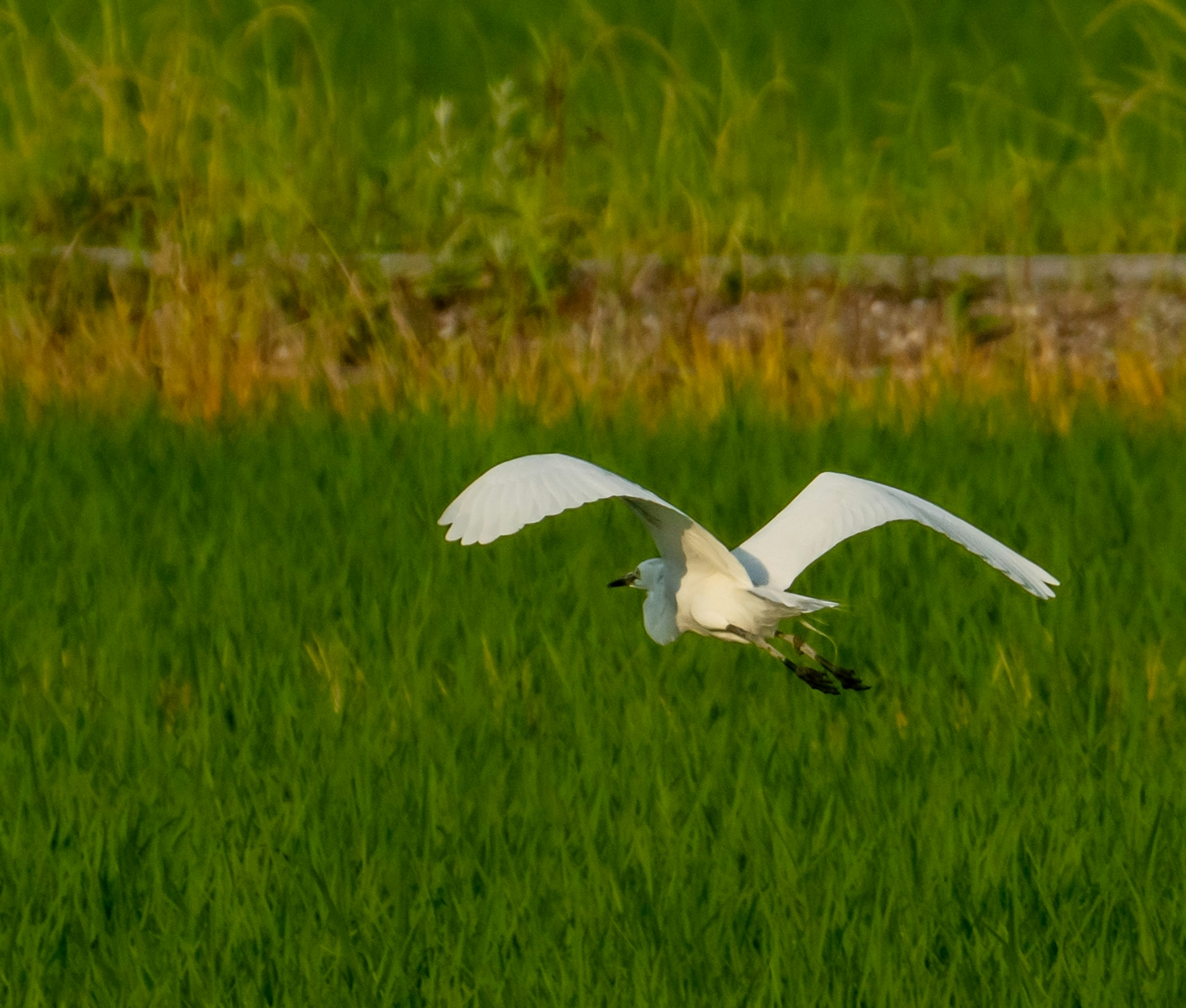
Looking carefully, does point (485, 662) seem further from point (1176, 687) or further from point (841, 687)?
point (1176, 687)

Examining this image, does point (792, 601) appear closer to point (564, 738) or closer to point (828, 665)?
point (828, 665)

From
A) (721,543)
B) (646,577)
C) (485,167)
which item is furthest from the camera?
(485,167)

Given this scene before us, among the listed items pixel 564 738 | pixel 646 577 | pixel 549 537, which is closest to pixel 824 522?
pixel 646 577

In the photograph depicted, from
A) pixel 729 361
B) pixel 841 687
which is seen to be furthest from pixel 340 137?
pixel 841 687

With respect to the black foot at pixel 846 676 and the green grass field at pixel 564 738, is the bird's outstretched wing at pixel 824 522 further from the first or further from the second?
the green grass field at pixel 564 738

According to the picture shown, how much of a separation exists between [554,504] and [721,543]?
419 mm

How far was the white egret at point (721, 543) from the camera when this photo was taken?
2.80m

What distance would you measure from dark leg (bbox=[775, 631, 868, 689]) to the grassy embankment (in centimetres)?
224

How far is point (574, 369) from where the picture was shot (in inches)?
216

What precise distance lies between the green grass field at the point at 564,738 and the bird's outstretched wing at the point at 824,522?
0.91 feet

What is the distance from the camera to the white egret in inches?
110

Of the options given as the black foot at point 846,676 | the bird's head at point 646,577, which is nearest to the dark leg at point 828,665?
the black foot at point 846,676

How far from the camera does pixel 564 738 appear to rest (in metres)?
3.21

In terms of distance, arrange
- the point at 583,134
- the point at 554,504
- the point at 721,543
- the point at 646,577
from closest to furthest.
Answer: the point at 554,504, the point at 721,543, the point at 646,577, the point at 583,134
